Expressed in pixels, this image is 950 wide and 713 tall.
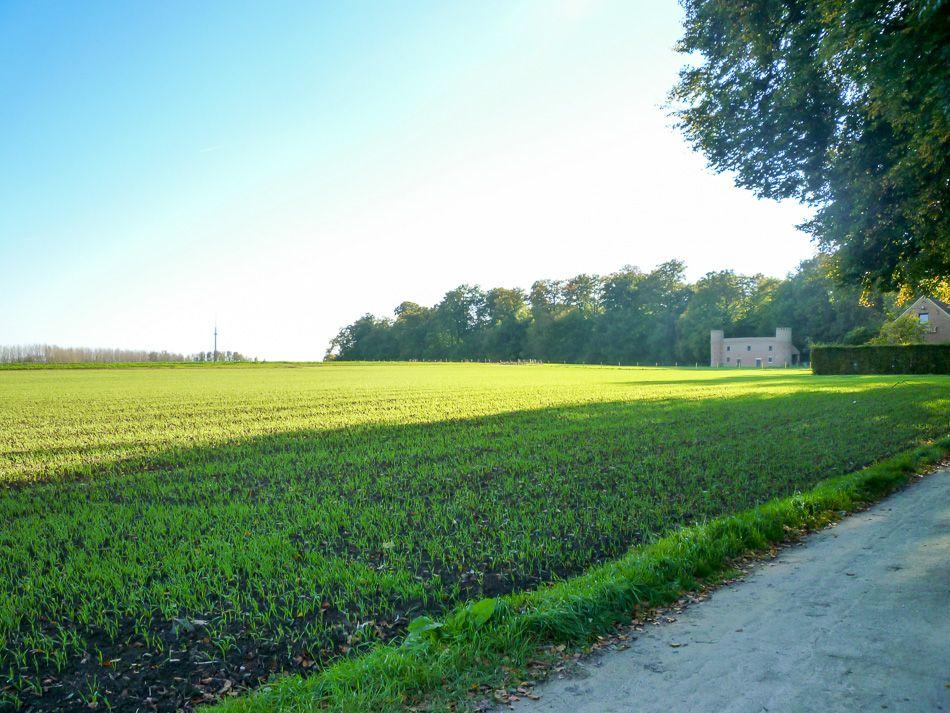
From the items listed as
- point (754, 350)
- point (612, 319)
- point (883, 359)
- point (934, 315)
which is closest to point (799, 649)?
point (883, 359)

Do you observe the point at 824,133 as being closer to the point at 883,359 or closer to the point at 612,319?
the point at 883,359

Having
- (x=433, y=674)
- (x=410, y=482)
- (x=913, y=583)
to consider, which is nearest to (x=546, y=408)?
(x=410, y=482)

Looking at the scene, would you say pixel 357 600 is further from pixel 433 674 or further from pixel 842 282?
pixel 842 282

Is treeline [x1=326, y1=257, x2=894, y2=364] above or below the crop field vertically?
above

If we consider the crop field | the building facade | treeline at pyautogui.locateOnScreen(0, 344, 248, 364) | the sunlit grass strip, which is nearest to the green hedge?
the building facade

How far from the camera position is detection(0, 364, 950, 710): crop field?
4137 millimetres

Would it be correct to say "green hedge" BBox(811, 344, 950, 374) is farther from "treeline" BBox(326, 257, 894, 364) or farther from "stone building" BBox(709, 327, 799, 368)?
"stone building" BBox(709, 327, 799, 368)

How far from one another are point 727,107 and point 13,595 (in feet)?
60.5

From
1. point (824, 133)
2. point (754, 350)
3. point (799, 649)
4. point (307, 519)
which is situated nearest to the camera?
point (799, 649)

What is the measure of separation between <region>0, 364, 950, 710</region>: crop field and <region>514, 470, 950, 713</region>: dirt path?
141 centimetres

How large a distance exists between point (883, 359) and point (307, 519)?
48650mm

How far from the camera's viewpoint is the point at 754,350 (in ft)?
291

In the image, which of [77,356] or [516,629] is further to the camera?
[77,356]

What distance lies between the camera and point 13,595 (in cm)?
500
